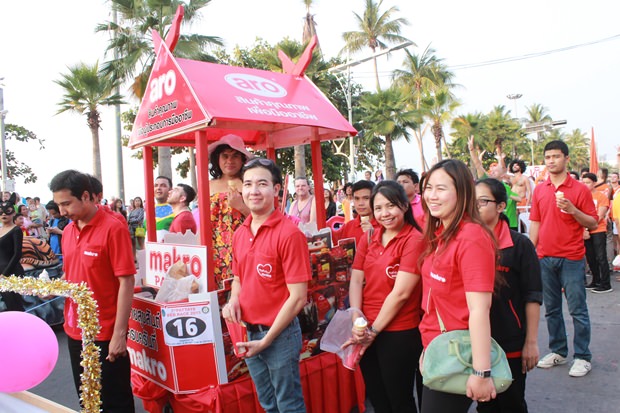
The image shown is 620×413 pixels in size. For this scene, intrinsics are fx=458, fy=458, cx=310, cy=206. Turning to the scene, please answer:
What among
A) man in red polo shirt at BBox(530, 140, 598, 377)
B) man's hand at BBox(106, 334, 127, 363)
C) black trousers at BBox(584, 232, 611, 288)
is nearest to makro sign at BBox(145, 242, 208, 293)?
man's hand at BBox(106, 334, 127, 363)

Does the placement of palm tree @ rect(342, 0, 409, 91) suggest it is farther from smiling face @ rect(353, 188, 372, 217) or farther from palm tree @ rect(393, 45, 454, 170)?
smiling face @ rect(353, 188, 372, 217)

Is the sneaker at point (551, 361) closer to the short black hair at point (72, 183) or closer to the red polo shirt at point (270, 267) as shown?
the red polo shirt at point (270, 267)

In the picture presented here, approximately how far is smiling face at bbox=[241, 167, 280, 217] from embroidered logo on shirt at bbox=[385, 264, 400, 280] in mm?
750

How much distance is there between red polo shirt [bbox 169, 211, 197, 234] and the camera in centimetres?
471

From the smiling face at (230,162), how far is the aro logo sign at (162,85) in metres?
0.63

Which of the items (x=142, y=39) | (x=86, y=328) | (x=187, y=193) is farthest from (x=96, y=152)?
(x=86, y=328)

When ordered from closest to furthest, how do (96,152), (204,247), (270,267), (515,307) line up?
(270,267) < (515,307) < (204,247) < (96,152)

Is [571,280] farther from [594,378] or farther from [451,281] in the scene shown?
[451,281]

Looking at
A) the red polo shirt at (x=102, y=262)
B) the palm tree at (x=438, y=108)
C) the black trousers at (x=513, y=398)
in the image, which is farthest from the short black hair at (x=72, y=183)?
the palm tree at (x=438, y=108)

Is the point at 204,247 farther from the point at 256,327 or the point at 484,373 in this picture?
the point at 484,373

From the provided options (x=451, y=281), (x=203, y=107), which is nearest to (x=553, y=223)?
(x=451, y=281)

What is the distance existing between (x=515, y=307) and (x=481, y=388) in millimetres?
909

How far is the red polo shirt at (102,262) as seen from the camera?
2805 mm

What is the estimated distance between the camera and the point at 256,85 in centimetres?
362
